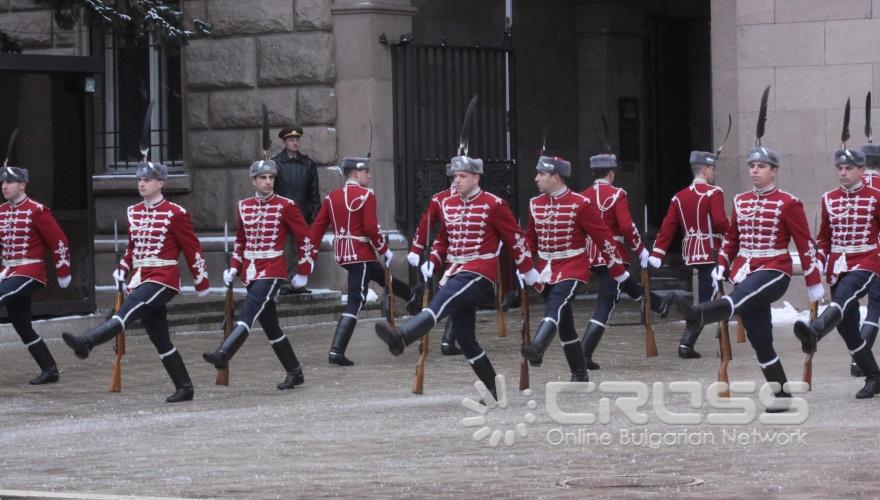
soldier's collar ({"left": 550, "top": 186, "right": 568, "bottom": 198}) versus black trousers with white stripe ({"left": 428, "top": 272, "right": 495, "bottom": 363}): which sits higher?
soldier's collar ({"left": 550, "top": 186, "right": 568, "bottom": 198})

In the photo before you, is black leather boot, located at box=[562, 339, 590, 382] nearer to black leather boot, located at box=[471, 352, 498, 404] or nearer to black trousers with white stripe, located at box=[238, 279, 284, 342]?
black leather boot, located at box=[471, 352, 498, 404]

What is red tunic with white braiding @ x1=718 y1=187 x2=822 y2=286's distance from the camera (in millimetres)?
12469

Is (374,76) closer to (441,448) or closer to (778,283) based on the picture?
(778,283)

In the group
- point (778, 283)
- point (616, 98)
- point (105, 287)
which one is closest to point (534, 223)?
→ point (778, 283)

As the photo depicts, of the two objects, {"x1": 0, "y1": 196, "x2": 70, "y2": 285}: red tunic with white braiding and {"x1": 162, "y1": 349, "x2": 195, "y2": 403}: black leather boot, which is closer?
{"x1": 162, "y1": 349, "x2": 195, "y2": 403}: black leather boot

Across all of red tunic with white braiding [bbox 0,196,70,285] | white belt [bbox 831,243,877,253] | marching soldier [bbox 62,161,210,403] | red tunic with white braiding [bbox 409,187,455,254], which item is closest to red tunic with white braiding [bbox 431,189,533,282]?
marching soldier [bbox 62,161,210,403]

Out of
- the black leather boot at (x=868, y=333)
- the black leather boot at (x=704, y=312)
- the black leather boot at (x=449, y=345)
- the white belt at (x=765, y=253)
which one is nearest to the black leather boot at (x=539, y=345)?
the black leather boot at (x=704, y=312)

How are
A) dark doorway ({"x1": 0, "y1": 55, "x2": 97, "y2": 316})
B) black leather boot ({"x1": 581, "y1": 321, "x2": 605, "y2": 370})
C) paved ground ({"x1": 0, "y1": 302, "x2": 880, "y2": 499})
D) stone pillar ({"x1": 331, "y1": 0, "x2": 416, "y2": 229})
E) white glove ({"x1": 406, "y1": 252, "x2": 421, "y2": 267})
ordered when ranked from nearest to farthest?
paved ground ({"x1": 0, "y1": 302, "x2": 880, "y2": 499})
black leather boot ({"x1": 581, "y1": 321, "x2": 605, "y2": 370})
white glove ({"x1": 406, "y1": 252, "x2": 421, "y2": 267})
dark doorway ({"x1": 0, "y1": 55, "x2": 97, "y2": 316})
stone pillar ({"x1": 331, "y1": 0, "x2": 416, "y2": 229})

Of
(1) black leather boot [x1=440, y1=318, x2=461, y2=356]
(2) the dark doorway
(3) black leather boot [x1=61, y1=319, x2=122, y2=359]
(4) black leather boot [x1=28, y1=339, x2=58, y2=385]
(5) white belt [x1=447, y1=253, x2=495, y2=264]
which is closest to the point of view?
(5) white belt [x1=447, y1=253, x2=495, y2=264]

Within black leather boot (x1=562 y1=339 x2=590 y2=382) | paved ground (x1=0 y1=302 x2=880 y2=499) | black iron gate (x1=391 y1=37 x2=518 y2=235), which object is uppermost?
black iron gate (x1=391 y1=37 x2=518 y2=235)

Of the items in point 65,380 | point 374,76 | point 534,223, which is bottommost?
point 65,380

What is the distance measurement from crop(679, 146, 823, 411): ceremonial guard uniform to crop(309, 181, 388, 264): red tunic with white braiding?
4.63 m

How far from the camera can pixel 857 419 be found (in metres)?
11.7

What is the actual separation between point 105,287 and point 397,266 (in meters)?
3.76
